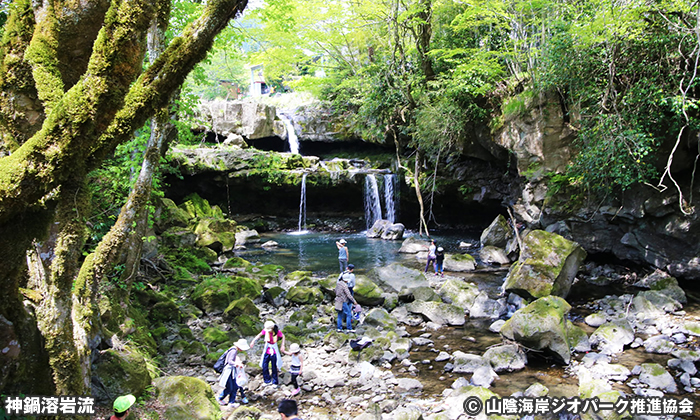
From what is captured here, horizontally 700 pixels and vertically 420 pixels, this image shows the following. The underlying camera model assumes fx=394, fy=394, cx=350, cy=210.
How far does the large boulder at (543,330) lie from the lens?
782 centimetres

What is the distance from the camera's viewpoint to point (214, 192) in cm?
2531

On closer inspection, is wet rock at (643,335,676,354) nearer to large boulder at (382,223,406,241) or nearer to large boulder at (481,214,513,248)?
large boulder at (481,214,513,248)

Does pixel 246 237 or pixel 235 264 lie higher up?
pixel 235 264

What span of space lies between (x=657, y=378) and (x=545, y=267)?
4245 mm

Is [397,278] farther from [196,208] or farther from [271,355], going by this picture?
[196,208]

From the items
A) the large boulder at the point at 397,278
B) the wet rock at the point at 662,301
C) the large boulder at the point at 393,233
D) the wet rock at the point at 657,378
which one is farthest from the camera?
the large boulder at the point at 393,233

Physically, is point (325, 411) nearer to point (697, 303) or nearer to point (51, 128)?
point (51, 128)

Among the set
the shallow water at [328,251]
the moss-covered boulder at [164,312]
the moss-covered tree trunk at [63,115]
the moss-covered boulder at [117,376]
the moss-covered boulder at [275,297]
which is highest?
the moss-covered tree trunk at [63,115]

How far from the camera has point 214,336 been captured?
8.94 meters

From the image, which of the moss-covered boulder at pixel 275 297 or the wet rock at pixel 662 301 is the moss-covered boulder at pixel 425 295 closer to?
the moss-covered boulder at pixel 275 297

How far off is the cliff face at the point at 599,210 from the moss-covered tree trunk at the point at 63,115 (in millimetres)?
12654

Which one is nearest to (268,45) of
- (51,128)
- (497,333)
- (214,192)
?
(214,192)

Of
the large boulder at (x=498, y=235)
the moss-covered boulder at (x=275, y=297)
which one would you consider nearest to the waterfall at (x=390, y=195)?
the large boulder at (x=498, y=235)

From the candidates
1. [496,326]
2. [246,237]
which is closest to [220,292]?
[496,326]
